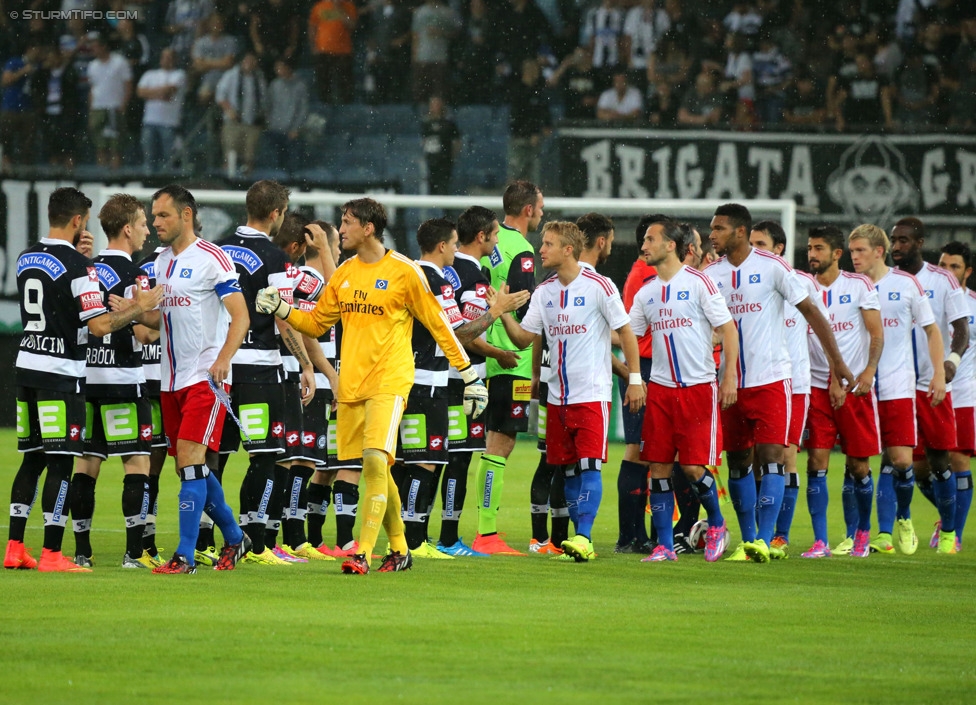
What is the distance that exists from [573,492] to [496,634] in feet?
9.80

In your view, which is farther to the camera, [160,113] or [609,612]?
[160,113]

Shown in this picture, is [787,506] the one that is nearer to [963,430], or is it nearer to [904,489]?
[904,489]

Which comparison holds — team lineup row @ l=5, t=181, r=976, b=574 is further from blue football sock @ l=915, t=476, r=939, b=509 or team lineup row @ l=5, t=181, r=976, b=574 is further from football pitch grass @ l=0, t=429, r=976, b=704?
football pitch grass @ l=0, t=429, r=976, b=704

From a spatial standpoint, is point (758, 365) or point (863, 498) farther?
point (863, 498)

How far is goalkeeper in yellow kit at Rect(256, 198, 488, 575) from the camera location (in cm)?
793

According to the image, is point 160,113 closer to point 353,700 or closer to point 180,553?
point 180,553

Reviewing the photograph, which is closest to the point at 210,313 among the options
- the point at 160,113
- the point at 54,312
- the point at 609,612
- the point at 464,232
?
the point at 54,312

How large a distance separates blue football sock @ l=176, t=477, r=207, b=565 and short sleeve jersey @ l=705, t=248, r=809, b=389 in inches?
144

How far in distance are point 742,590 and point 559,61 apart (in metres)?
16.7

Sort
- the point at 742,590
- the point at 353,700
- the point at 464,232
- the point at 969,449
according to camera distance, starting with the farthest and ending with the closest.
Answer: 1. the point at 969,449
2. the point at 464,232
3. the point at 742,590
4. the point at 353,700

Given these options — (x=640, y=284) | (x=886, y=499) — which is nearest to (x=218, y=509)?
(x=640, y=284)

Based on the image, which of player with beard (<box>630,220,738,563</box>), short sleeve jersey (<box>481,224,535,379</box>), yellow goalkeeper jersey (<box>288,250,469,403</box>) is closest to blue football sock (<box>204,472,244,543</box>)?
yellow goalkeeper jersey (<box>288,250,469,403</box>)

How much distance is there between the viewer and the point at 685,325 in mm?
9141

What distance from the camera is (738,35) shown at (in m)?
23.6
